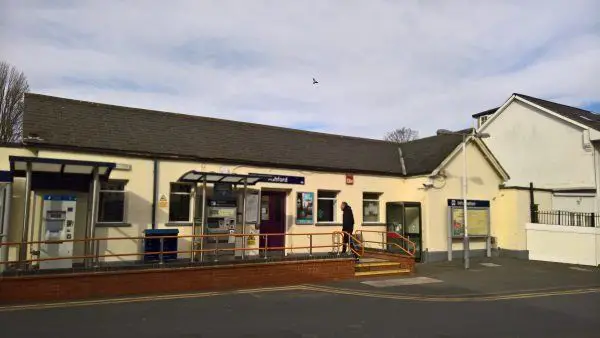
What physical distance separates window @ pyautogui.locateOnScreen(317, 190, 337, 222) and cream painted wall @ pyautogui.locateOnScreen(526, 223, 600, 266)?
28.6 ft

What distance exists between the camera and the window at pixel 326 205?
17.8 metres

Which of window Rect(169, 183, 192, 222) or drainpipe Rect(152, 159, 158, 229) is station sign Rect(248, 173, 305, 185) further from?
drainpipe Rect(152, 159, 158, 229)

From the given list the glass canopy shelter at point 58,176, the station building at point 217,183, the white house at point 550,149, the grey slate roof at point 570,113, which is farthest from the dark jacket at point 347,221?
the grey slate roof at point 570,113

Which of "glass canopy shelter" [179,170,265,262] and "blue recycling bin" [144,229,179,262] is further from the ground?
"glass canopy shelter" [179,170,265,262]

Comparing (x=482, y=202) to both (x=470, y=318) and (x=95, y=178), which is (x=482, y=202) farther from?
(x=95, y=178)

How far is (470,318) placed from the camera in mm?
8969

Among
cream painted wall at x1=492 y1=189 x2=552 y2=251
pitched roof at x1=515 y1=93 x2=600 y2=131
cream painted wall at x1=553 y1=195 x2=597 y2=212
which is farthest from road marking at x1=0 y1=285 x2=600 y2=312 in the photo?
pitched roof at x1=515 y1=93 x2=600 y2=131

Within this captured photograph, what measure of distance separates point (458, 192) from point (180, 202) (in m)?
11.6

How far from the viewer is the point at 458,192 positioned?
19266 mm

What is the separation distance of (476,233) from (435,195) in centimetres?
262

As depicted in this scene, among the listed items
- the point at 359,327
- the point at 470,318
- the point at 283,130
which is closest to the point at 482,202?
the point at 283,130

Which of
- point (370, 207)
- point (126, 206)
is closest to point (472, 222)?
point (370, 207)

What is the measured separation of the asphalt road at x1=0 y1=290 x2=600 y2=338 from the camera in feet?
25.1

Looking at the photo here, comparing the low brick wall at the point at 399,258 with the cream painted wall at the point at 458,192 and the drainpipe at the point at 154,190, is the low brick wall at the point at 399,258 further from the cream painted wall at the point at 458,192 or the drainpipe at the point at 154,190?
the drainpipe at the point at 154,190
